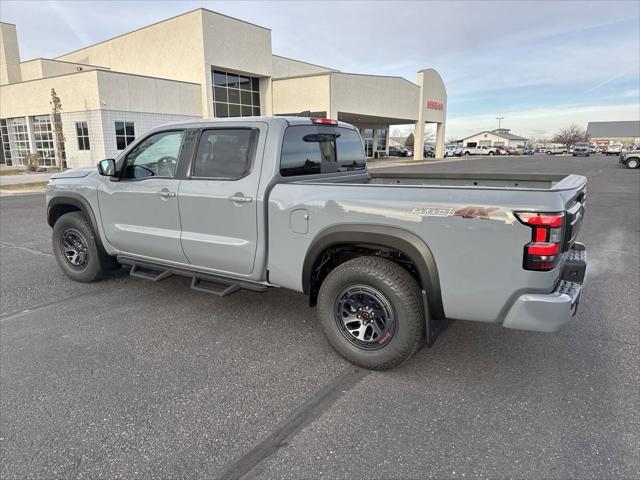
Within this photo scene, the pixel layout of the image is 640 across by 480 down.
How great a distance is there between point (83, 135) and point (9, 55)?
15.2 m

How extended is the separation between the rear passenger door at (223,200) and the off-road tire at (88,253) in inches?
60.5

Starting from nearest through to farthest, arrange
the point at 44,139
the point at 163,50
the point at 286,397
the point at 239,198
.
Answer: the point at 286,397
the point at 239,198
the point at 44,139
the point at 163,50

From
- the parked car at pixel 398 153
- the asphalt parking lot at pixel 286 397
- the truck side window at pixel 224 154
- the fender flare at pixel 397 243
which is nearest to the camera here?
the asphalt parking lot at pixel 286 397

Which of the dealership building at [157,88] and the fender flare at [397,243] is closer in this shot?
the fender flare at [397,243]

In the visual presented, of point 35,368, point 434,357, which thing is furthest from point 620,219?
point 35,368

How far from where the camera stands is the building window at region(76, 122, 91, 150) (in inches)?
1008

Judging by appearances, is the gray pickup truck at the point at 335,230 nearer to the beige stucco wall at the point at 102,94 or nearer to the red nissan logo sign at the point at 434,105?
the beige stucco wall at the point at 102,94

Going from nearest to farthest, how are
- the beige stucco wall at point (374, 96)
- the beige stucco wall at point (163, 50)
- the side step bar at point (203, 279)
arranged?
the side step bar at point (203, 279) < the beige stucco wall at point (163, 50) < the beige stucco wall at point (374, 96)

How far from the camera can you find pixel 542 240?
8.75 ft

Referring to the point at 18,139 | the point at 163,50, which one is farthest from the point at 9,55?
the point at 163,50

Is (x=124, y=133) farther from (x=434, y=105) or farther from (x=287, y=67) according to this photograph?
(x=434, y=105)

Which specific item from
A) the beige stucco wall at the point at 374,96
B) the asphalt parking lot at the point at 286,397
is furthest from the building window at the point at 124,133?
the asphalt parking lot at the point at 286,397

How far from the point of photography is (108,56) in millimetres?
36031

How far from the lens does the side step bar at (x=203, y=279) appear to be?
13.0ft
